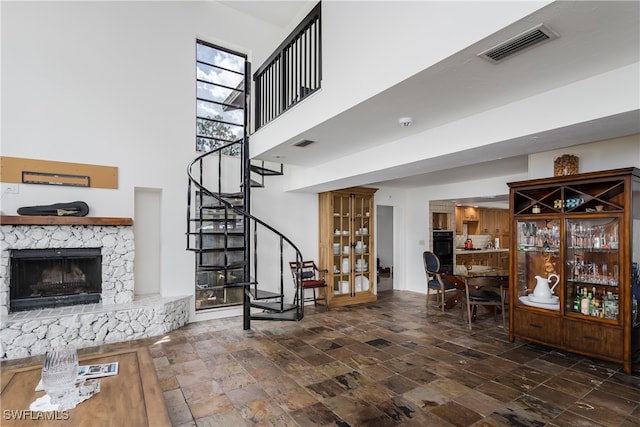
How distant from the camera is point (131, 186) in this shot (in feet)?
15.3

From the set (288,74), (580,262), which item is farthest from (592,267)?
(288,74)

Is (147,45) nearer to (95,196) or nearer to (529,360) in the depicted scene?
(95,196)

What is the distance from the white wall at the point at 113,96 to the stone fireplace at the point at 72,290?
0.33 metres

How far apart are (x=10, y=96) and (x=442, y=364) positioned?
5.96m

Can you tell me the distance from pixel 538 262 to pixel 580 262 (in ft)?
1.50

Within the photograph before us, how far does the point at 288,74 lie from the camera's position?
4.67 meters

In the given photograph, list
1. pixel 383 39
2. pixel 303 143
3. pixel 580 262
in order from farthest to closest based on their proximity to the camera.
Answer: pixel 303 143 → pixel 580 262 → pixel 383 39

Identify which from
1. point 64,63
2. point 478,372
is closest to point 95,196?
point 64,63

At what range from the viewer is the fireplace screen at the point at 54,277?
13.1 feet

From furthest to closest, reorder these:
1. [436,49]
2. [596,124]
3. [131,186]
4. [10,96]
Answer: [131,186], [10,96], [596,124], [436,49]

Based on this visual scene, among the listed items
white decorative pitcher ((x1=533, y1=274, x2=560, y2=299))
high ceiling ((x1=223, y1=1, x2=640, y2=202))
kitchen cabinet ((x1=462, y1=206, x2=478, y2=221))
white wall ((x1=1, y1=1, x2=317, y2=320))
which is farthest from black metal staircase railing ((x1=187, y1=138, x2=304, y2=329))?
kitchen cabinet ((x1=462, y1=206, x2=478, y2=221))

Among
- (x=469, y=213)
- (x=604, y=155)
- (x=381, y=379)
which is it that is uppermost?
(x=604, y=155)

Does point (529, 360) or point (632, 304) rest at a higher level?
point (632, 304)

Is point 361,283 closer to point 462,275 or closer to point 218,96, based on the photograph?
point 462,275
